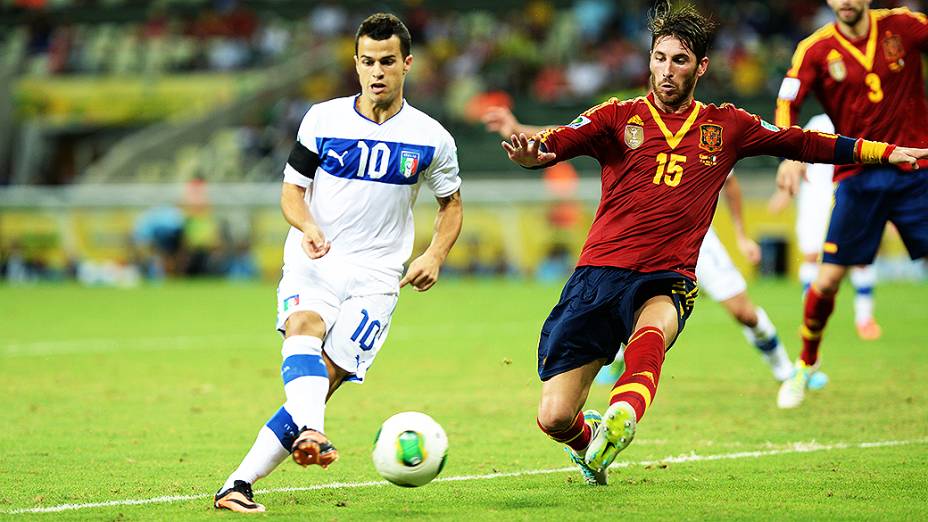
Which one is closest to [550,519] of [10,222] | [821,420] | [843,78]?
[821,420]

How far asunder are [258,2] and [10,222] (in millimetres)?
12909

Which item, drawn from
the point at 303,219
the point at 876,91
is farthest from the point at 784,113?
the point at 303,219

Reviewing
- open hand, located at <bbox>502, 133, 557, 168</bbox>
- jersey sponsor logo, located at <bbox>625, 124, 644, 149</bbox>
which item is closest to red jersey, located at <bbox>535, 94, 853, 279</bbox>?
jersey sponsor logo, located at <bbox>625, 124, 644, 149</bbox>

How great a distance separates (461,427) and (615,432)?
341 centimetres

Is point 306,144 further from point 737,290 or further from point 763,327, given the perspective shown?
point 763,327

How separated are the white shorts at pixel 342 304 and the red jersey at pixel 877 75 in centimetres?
378

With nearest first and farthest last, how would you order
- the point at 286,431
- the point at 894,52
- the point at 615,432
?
the point at 615,432
the point at 286,431
the point at 894,52

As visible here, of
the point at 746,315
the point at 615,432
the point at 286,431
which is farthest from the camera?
the point at 746,315

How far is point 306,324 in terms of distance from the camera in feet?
20.5

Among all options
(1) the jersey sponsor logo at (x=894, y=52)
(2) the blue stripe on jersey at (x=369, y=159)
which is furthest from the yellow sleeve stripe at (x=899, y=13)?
(2) the blue stripe on jersey at (x=369, y=159)

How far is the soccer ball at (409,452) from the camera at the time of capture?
5996mm

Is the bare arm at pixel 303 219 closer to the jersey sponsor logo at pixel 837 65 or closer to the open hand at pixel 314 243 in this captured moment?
the open hand at pixel 314 243

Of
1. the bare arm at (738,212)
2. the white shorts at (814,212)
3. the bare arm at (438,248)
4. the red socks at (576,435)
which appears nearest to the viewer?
the bare arm at (438,248)

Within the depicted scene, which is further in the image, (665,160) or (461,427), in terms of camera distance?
(461,427)
